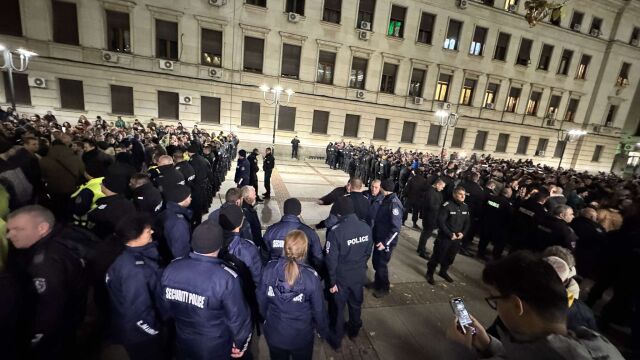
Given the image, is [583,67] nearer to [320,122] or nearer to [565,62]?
[565,62]

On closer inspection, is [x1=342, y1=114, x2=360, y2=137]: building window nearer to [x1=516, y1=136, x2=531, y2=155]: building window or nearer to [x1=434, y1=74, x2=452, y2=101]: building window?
[x1=434, y1=74, x2=452, y2=101]: building window

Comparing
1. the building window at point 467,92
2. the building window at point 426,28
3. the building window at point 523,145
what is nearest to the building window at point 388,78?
the building window at point 426,28

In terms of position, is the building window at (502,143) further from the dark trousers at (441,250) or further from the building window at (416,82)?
the dark trousers at (441,250)

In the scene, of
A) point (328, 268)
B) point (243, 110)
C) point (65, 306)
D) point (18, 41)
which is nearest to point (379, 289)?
point (328, 268)

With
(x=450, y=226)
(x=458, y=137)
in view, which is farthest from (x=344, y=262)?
(x=458, y=137)

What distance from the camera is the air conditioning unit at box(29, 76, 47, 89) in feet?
53.5

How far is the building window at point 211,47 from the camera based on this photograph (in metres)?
18.3

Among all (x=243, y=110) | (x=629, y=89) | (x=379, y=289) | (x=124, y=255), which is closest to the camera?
(x=124, y=255)

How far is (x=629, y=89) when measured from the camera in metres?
28.8

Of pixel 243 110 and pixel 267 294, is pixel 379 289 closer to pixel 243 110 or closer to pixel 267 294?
pixel 267 294

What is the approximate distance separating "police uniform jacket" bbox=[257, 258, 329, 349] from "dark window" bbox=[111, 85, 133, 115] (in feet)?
66.4

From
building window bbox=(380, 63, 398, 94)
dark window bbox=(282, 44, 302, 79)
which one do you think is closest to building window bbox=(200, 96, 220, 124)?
dark window bbox=(282, 44, 302, 79)

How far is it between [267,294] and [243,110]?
62.3ft

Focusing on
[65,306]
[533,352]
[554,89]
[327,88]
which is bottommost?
[65,306]
